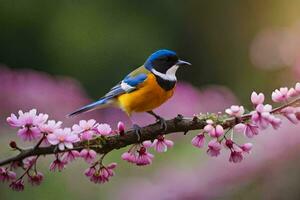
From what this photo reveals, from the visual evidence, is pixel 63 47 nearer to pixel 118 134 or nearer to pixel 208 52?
pixel 208 52

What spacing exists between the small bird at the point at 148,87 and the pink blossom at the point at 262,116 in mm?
563

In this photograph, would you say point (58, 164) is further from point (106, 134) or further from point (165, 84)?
point (165, 84)

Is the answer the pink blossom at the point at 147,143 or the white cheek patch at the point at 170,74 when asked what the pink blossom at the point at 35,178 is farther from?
the white cheek patch at the point at 170,74

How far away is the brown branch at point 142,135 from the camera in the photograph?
104 centimetres

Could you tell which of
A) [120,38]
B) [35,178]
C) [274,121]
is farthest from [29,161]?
[120,38]

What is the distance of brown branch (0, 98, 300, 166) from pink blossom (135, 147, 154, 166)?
0.10ft

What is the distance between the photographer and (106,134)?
3.58ft

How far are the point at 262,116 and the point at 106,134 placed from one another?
25cm

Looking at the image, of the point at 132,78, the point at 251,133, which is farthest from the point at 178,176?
the point at 251,133

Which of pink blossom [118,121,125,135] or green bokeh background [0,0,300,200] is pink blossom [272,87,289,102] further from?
green bokeh background [0,0,300,200]

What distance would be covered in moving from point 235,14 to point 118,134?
4331 mm

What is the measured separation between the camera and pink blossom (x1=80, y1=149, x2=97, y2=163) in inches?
42.0

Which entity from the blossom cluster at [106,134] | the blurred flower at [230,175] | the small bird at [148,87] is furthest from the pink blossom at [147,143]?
the blurred flower at [230,175]

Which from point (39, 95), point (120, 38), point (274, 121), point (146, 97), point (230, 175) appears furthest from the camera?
point (120, 38)
